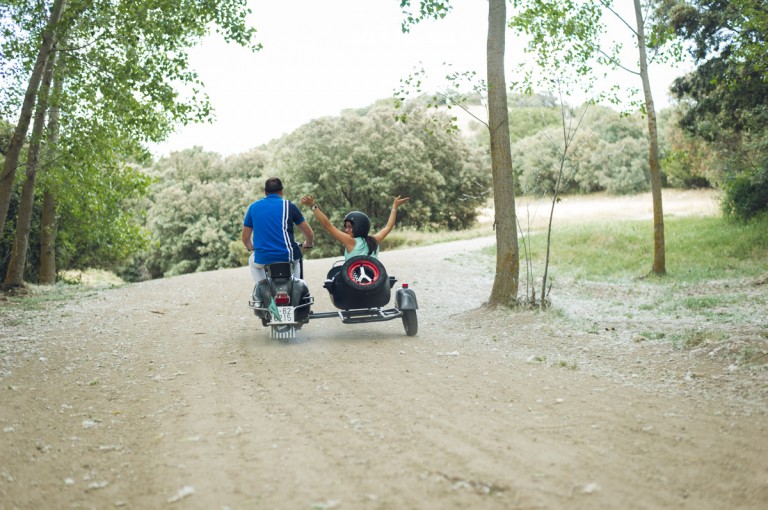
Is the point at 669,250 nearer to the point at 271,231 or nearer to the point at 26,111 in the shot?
the point at 271,231

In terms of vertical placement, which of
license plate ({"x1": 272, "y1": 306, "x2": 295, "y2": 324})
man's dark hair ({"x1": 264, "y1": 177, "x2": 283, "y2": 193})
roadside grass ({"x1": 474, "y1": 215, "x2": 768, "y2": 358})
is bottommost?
roadside grass ({"x1": 474, "y1": 215, "x2": 768, "y2": 358})

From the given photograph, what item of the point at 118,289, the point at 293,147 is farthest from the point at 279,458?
the point at 293,147

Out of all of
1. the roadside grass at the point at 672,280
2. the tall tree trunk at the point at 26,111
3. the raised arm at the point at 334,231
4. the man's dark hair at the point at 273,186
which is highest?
the tall tree trunk at the point at 26,111

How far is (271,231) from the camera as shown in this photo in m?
9.03

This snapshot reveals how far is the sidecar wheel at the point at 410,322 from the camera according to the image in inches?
371

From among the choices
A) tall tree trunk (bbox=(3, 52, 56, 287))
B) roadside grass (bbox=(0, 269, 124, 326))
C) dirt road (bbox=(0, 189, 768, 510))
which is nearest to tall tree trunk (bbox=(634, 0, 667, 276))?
dirt road (bbox=(0, 189, 768, 510))

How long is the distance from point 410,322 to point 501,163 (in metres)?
3.73

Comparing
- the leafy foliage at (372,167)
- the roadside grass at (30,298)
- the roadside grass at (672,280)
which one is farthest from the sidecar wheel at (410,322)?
the leafy foliage at (372,167)

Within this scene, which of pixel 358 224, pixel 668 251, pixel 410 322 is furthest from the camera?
pixel 668 251

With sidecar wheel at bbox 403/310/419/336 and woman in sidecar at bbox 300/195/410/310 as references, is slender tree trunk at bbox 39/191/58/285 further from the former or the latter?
sidecar wheel at bbox 403/310/419/336

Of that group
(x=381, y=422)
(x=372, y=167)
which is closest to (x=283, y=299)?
(x=381, y=422)

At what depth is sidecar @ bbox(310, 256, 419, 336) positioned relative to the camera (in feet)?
30.0

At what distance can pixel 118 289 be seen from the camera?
60.5ft

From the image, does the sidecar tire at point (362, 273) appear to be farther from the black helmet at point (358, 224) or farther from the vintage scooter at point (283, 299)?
the vintage scooter at point (283, 299)
